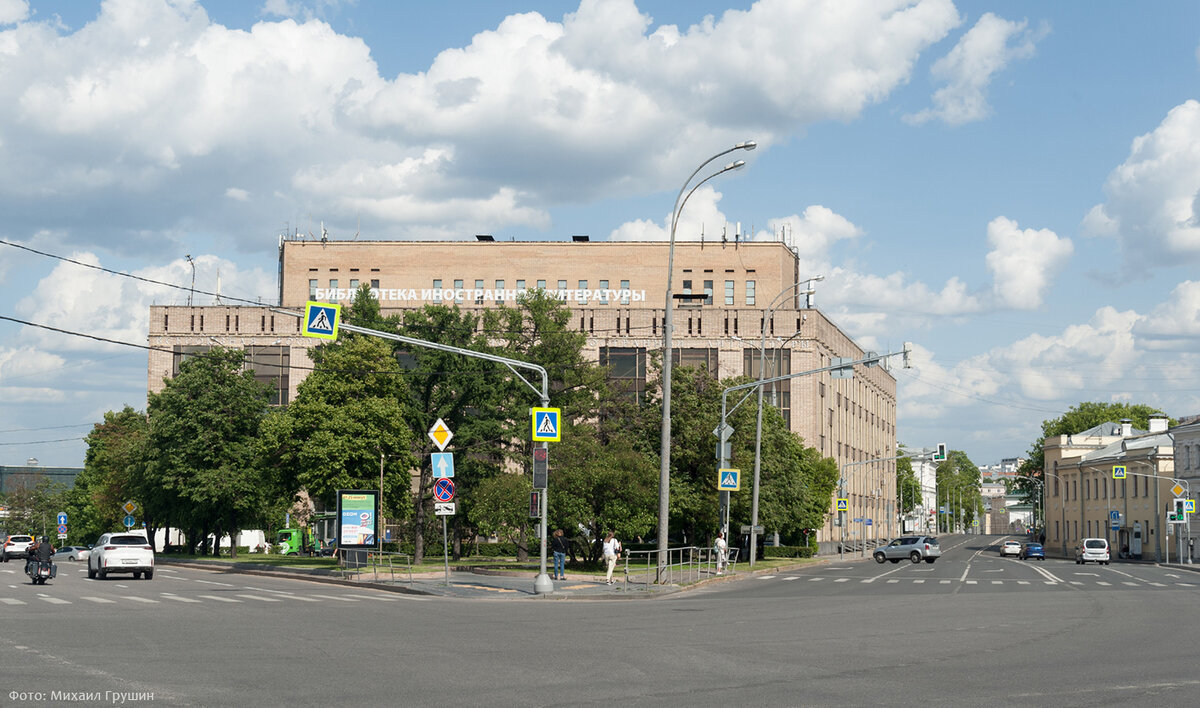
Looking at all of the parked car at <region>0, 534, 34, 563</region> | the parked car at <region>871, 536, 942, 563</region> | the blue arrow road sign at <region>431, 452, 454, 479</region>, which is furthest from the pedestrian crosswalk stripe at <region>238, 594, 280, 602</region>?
the parked car at <region>0, 534, 34, 563</region>

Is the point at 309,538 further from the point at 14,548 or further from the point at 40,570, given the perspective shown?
the point at 40,570

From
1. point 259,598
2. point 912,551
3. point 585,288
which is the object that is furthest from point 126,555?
point 585,288

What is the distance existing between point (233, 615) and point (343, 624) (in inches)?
126

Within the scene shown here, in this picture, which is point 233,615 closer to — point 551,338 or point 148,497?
point 551,338

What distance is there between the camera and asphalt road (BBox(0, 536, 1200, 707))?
40.0 feet

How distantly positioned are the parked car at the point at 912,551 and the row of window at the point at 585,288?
110 ft

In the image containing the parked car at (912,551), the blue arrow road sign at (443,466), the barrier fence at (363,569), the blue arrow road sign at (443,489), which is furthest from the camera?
the parked car at (912,551)

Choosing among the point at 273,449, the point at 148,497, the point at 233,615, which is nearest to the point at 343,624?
the point at 233,615

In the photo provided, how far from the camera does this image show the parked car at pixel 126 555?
135 feet

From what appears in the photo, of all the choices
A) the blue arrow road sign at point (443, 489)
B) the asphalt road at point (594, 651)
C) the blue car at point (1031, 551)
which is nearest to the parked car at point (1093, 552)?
the blue car at point (1031, 551)

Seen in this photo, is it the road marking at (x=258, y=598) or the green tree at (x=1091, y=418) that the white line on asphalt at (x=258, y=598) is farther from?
the green tree at (x=1091, y=418)

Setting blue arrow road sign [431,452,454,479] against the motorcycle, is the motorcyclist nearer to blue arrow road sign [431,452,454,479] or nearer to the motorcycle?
the motorcycle

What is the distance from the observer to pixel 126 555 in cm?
4119

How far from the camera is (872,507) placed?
122 metres
